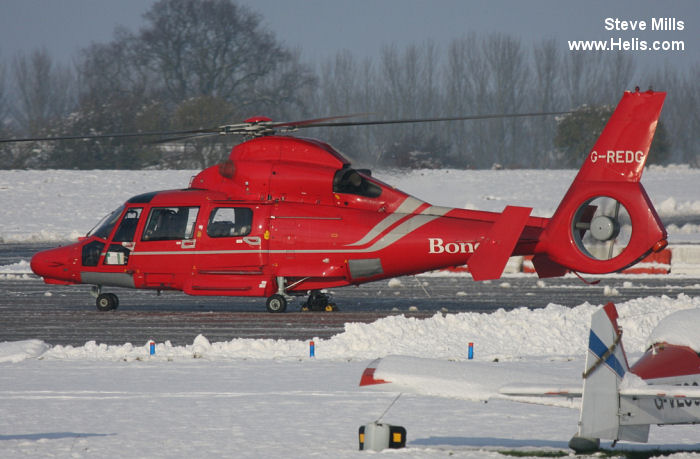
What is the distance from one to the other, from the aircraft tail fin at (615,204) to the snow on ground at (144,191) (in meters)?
25.0

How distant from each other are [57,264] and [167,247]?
248cm

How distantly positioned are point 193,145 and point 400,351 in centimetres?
4191

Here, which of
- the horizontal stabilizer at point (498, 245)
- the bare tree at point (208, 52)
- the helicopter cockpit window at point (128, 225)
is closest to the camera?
the horizontal stabilizer at point (498, 245)

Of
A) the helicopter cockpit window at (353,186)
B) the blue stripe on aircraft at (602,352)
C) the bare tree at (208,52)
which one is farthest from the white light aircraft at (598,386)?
the bare tree at (208,52)

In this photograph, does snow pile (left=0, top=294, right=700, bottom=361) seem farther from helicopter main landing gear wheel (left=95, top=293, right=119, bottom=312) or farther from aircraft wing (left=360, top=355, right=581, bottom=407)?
aircraft wing (left=360, top=355, right=581, bottom=407)

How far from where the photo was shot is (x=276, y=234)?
18828 mm

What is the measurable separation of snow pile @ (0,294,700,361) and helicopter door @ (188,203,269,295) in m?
4.07

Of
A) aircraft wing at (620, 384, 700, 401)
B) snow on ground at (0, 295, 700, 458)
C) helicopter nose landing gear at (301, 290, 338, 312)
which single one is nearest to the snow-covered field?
snow on ground at (0, 295, 700, 458)

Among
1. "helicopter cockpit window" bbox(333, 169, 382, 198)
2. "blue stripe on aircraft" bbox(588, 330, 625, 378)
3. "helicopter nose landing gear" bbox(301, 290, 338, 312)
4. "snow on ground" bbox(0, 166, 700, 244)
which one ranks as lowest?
"helicopter nose landing gear" bbox(301, 290, 338, 312)

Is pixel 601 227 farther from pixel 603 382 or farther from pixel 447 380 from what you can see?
pixel 603 382

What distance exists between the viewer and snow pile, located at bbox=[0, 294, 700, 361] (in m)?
13.8

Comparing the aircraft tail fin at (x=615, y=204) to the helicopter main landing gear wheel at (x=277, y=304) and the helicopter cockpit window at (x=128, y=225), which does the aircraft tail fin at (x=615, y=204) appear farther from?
the helicopter cockpit window at (x=128, y=225)

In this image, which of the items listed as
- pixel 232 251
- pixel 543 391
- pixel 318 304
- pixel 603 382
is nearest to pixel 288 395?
pixel 543 391

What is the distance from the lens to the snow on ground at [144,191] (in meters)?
44.6
